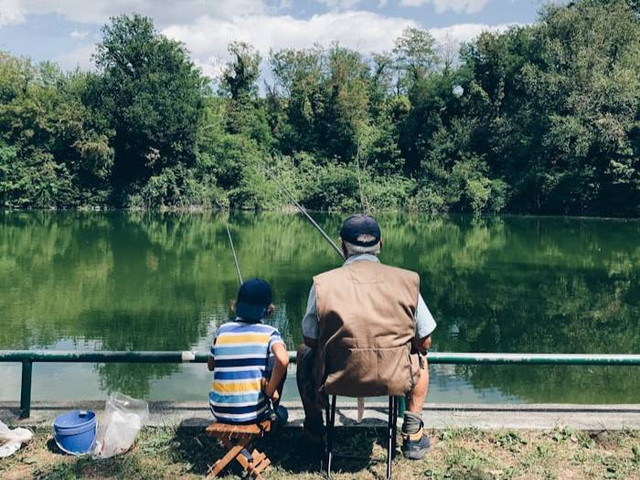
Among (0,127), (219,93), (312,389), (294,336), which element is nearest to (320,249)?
(294,336)

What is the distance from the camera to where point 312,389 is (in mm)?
3234

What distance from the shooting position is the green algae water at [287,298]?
7.20m

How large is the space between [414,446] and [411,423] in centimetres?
13

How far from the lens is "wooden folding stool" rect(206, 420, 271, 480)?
3.07m

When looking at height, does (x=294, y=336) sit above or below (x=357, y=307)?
below

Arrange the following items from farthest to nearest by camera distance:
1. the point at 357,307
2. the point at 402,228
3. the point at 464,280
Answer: the point at 402,228 < the point at 464,280 < the point at 357,307

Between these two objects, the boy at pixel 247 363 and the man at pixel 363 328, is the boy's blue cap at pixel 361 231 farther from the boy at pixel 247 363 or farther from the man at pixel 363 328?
the boy at pixel 247 363

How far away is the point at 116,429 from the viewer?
3.38 meters

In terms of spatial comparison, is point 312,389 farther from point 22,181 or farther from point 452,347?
point 22,181

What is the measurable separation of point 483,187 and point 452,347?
28146 millimetres

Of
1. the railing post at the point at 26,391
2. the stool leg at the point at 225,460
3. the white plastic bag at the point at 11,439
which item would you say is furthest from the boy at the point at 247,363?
the railing post at the point at 26,391

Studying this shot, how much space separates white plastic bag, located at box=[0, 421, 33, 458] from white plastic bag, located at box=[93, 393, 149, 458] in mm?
379

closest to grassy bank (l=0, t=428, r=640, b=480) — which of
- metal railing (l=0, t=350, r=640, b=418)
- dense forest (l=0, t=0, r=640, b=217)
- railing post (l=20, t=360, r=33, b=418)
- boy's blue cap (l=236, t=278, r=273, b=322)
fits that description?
railing post (l=20, t=360, r=33, b=418)

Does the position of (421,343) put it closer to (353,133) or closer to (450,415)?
(450,415)
